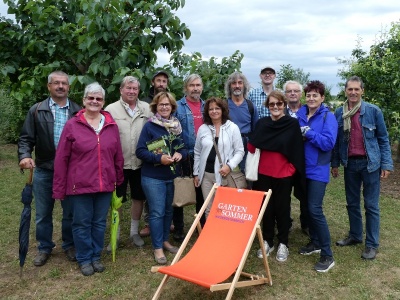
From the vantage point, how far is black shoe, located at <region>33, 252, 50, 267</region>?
15.1 ft

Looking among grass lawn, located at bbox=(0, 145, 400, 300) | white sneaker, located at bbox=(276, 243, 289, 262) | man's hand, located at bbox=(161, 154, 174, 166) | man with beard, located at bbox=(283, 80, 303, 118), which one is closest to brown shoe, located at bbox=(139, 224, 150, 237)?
grass lawn, located at bbox=(0, 145, 400, 300)

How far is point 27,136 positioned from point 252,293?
282cm

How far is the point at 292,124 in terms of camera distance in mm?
4391

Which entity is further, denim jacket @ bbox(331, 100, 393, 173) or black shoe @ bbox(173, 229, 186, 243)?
black shoe @ bbox(173, 229, 186, 243)

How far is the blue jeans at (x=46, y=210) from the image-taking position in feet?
14.7

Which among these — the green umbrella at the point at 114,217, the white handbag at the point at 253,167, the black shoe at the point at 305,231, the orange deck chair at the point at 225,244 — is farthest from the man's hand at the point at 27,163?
the black shoe at the point at 305,231

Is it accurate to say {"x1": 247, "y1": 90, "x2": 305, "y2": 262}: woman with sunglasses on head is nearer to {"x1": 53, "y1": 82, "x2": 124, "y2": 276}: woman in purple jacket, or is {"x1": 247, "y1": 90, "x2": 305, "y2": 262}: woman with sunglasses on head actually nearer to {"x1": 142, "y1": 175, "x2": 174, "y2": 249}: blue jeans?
{"x1": 142, "y1": 175, "x2": 174, "y2": 249}: blue jeans

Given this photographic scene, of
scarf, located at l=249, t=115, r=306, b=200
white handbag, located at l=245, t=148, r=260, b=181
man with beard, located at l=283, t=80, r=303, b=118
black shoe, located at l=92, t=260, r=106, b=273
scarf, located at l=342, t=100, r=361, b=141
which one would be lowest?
black shoe, located at l=92, t=260, r=106, b=273

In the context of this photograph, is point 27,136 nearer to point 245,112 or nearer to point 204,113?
point 204,113

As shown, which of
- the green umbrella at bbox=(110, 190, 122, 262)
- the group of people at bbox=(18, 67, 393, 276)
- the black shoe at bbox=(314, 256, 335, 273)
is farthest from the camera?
the green umbrella at bbox=(110, 190, 122, 262)

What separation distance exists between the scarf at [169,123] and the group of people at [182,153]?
0.02m

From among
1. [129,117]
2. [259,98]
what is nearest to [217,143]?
[129,117]

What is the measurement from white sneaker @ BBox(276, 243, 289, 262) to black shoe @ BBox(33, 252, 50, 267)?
267 cm

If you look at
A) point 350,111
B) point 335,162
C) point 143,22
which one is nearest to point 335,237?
point 335,162
